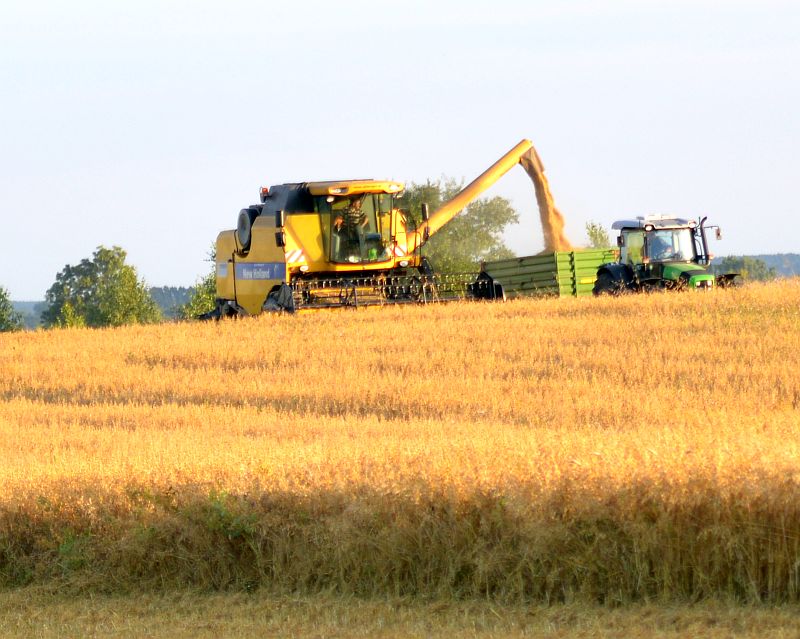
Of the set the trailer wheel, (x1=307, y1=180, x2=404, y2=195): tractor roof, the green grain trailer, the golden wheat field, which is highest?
(x1=307, y1=180, x2=404, y2=195): tractor roof

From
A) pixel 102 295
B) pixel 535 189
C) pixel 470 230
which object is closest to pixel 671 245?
pixel 535 189

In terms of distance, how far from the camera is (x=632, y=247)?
958 inches

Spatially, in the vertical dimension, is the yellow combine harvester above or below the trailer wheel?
above

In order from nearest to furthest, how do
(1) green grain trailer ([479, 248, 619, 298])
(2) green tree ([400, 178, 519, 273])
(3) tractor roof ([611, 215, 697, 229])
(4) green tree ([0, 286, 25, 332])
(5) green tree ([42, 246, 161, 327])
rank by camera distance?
(3) tractor roof ([611, 215, 697, 229]) < (1) green grain trailer ([479, 248, 619, 298]) < (2) green tree ([400, 178, 519, 273]) < (4) green tree ([0, 286, 25, 332]) < (5) green tree ([42, 246, 161, 327])

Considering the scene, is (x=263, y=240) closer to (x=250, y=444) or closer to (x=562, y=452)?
(x=250, y=444)

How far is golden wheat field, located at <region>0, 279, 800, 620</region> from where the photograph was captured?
7.05 meters

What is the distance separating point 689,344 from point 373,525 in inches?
419

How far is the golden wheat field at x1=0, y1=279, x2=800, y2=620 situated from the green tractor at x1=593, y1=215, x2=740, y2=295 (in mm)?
8191

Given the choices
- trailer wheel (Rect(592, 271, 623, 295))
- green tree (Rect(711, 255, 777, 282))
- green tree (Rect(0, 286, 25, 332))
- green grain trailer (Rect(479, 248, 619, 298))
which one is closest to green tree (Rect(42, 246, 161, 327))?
green tree (Rect(0, 286, 25, 332))

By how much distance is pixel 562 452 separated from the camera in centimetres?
806

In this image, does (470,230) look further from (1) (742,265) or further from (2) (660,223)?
(1) (742,265)

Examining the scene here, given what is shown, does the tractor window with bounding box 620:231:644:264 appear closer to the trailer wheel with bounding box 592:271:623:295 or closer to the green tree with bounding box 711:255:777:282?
the trailer wheel with bounding box 592:271:623:295

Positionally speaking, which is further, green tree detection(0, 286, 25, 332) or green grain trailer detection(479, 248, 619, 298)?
green tree detection(0, 286, 25, 332)

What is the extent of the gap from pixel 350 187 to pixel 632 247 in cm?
550
